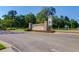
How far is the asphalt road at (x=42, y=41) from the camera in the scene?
20.8 feet

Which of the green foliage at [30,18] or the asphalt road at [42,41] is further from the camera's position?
the green foliage at [30,18]

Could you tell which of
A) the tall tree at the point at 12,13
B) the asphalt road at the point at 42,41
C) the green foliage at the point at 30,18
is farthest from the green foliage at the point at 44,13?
the tall tree at the point at 12,13

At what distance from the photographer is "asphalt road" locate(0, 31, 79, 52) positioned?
249 inches

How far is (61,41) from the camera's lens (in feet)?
21.1

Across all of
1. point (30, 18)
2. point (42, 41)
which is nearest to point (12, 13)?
point (30, 18)

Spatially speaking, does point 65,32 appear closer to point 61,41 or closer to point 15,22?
point 61,41

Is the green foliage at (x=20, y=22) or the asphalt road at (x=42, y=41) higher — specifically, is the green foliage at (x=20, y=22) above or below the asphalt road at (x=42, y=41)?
above

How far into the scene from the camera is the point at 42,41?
6445mm

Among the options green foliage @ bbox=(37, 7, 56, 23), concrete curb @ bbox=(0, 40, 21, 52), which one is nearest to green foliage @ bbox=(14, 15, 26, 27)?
green foliage @ bbox=(37, 7, 56, 23)

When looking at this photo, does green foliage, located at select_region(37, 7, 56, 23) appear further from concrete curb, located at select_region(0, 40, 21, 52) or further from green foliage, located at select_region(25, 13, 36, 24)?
concrete curb, located at select_region(0, 40, 21, 52)

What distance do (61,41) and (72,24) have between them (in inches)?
16.2

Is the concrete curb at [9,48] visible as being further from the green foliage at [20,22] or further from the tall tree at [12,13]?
the tall tree at [12,13]
